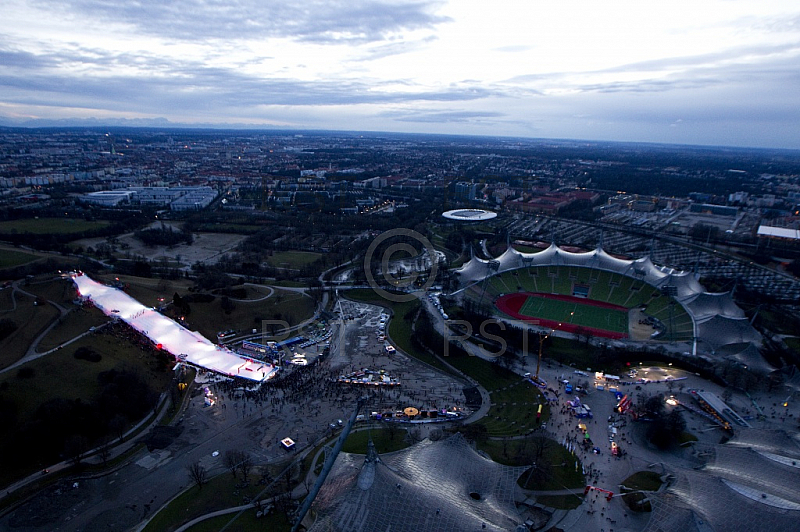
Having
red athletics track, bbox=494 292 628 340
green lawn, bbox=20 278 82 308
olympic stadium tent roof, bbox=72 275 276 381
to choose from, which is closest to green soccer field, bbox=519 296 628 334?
red athletics track, bbox=494 292 628 340

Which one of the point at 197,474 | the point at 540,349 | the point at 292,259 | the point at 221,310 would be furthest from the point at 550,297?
the point at 197,474

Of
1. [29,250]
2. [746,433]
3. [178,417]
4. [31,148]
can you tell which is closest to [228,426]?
[178,417]

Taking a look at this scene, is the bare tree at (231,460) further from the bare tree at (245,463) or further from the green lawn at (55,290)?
the green lawn at (55,290)

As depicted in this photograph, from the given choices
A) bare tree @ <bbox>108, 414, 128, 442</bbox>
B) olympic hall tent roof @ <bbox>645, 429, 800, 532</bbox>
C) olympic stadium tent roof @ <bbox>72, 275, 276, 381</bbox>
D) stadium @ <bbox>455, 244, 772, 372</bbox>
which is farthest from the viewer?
stadium @ <bbox>455, 244, 772, 372</bbox>

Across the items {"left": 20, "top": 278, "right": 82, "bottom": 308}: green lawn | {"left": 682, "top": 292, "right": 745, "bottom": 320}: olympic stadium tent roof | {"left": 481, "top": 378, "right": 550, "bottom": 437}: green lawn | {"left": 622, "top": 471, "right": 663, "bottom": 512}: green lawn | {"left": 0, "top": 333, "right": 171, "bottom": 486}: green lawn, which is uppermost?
{"left": 682, "top": 292, "right": 745, "bottom": 320}: olympic stadium tent roof

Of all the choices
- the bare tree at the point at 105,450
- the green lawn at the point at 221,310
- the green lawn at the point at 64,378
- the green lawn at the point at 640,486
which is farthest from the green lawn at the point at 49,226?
the green lawn at the point at 640,486

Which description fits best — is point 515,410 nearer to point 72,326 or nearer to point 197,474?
point 197,474

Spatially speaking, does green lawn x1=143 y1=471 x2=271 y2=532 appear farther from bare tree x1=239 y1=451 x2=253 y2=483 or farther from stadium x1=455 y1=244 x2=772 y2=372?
stadium x1=455 y1=244 x2=772 y2=372
